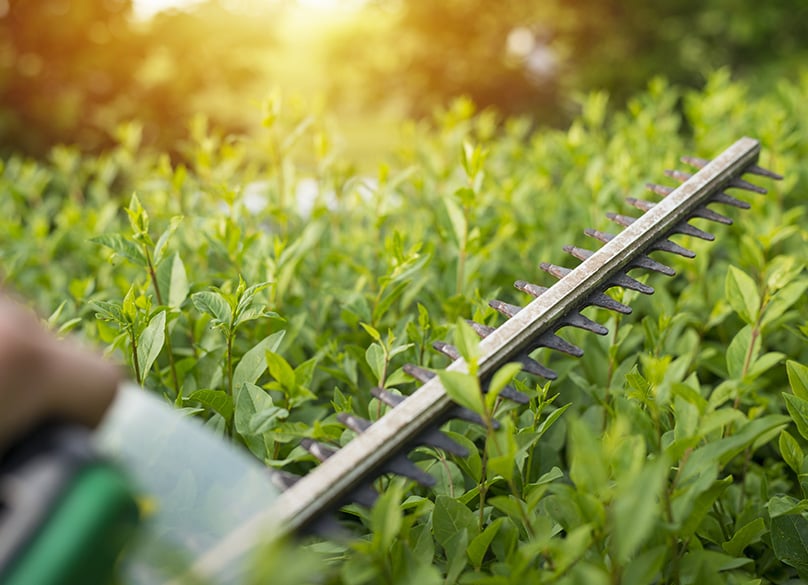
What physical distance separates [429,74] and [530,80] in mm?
1863

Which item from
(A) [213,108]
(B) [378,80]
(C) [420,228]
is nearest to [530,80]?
(B) [378,80]

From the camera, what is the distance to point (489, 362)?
113 cm

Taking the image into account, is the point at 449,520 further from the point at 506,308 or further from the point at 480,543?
the point at 506,308

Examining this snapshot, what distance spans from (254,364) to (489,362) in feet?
1.61

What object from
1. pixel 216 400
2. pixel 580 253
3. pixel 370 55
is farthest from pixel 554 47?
pixel 216 400

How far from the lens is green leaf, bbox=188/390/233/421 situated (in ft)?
4.31

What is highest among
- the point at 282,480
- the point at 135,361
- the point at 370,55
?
the point at 135,361

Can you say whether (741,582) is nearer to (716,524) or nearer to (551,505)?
(716,524)

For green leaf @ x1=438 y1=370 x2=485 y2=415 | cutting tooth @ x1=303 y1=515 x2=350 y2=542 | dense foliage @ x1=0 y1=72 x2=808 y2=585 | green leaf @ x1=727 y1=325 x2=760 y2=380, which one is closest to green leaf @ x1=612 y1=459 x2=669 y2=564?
dense foliage @ x1=0 y1=72 x2=808 y2=585

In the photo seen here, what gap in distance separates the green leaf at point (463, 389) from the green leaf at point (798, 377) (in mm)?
670

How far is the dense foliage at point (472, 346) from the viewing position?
103cm

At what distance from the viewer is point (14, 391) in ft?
2.27

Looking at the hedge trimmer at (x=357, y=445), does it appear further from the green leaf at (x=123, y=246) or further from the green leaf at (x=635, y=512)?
the green leaf at (x=123, y=246)

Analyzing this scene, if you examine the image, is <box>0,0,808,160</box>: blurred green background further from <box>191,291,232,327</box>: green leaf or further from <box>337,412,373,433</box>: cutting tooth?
<box>337,412,373,433</box>: cutting tooth
